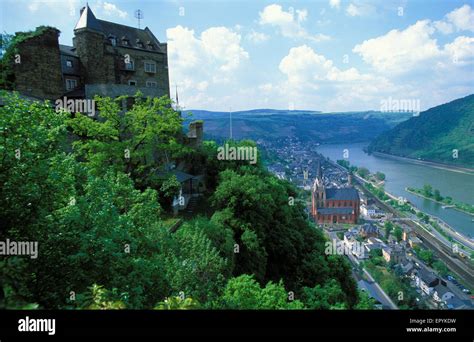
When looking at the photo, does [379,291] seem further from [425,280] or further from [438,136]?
[438,136]

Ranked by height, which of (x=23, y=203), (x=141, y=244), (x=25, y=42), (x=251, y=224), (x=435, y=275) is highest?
(x=25, y=42)

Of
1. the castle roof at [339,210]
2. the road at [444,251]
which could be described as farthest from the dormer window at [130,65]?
the road at [444,251]

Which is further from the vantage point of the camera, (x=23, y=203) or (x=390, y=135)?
(x=390, y=135)

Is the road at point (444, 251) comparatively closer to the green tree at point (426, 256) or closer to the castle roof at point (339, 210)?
the green tree at point (426, 256)

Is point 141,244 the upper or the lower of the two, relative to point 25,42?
lower

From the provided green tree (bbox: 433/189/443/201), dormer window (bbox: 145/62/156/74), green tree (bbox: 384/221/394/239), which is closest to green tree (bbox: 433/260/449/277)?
green tree (bbox: 384/221/394/239)

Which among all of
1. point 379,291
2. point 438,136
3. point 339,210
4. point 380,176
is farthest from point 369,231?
point 438,136

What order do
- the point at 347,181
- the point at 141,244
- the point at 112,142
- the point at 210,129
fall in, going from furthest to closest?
the point at 347,181 → the point at 210,129 → the point at 112,142 → the point at 141,244
